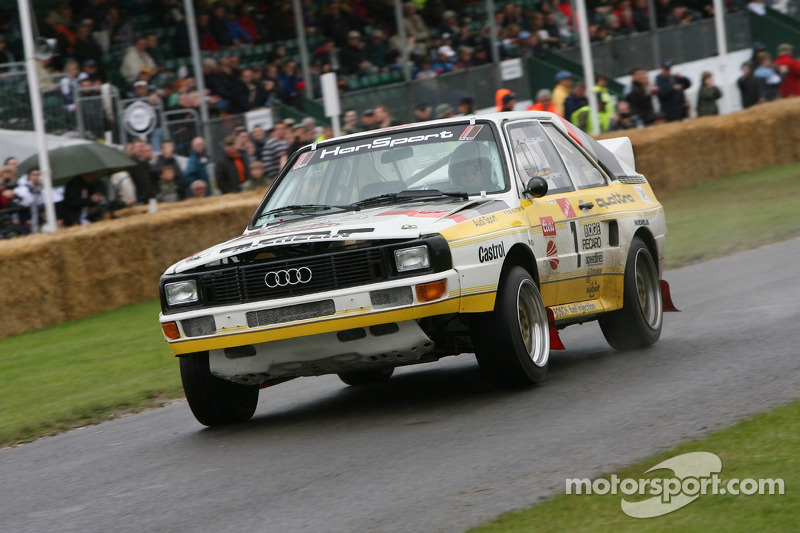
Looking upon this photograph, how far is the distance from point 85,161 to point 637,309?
10.6 metres

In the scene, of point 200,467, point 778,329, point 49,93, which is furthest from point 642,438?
point 49,93

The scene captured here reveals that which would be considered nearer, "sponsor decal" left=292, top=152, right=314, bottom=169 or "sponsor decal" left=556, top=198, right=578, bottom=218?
"sponsor decal" left=556, top=198, right=578, bottom=218

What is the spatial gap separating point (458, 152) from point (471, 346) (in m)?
1.38

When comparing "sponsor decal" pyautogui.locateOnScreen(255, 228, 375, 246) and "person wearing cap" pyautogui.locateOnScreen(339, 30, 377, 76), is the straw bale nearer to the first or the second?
"sponsor decal" pyautogui.locateOnScreen(255, 228, 375, 246)

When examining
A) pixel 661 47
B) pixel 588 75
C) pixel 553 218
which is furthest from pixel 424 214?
pixel 661 47

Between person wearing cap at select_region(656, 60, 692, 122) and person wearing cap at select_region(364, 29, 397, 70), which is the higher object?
person wearing cap at select_region(364, 29, 397, 70)

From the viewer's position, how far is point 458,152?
7.91 m

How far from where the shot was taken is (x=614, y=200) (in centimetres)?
888

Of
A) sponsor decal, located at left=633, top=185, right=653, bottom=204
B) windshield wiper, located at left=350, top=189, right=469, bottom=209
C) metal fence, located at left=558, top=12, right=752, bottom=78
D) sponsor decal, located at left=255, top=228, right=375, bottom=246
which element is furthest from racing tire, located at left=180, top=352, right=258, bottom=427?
metal fence, located at left=558, top=12, right=752, bottom=78

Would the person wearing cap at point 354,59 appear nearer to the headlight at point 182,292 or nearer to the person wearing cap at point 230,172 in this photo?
the person wearing cap at point 230,172

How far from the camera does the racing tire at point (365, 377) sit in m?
8.77

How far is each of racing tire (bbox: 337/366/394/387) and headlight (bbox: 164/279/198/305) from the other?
75.0 inches

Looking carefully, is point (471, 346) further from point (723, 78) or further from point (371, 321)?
point (723, 78)

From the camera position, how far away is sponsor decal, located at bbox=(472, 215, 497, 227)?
23.0 feet
